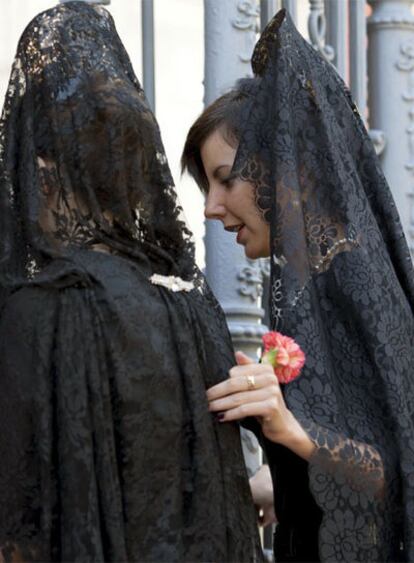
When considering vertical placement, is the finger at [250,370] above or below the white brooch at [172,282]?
below

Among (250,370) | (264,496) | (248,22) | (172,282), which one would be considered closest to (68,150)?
(172,282)

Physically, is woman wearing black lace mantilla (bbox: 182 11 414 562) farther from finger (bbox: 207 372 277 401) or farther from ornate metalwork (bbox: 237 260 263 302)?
ornate metalwork (bbox: 237 260 263 302)

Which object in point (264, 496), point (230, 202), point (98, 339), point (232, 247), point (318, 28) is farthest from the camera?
point (318, 28)

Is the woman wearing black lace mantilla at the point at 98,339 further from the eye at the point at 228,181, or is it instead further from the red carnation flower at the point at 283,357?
the eye at the point at 228,181

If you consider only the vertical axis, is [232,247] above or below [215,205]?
below

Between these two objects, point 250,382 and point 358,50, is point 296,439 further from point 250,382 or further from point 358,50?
point 358,50

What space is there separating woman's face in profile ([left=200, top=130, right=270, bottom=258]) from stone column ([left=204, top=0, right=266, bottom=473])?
93 centimetres

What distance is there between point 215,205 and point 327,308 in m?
0.35

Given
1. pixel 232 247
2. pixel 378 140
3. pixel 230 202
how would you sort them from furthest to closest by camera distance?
pixel 378 140 < pixel 232 247 < pixel 230 202

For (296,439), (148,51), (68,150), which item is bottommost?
(296,439)

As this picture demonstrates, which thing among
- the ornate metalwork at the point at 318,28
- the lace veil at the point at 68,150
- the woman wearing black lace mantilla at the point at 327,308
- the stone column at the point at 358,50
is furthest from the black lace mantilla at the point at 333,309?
the stone column at the point at 358,50

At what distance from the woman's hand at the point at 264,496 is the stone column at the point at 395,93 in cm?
180

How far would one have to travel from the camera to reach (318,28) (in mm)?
5109

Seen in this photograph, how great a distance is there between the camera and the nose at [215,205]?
140 inches
